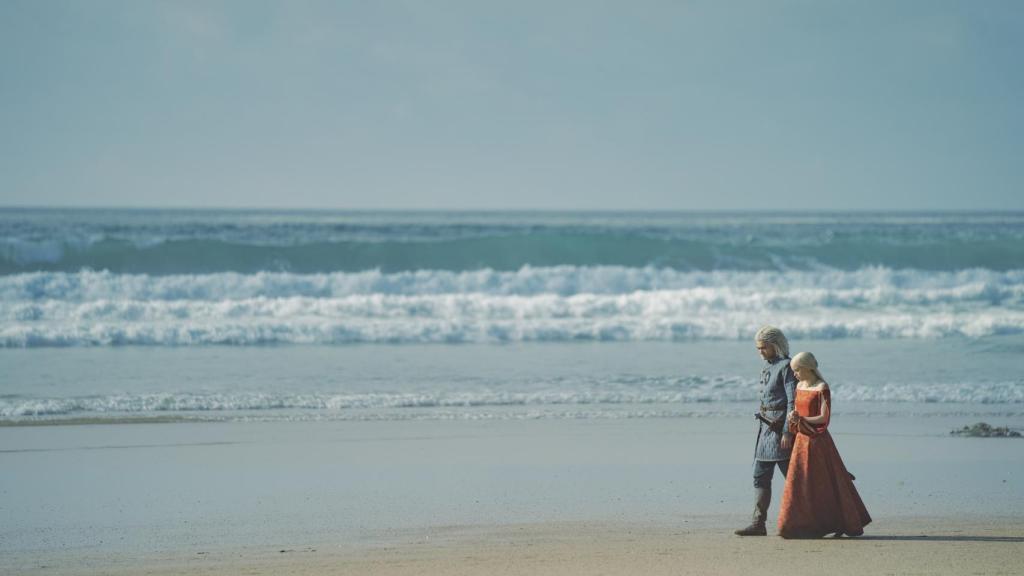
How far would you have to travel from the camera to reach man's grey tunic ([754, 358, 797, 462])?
543 cm

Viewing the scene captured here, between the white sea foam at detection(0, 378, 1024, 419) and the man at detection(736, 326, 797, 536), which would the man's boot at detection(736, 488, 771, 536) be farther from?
the white sea foam at detection(0, 378, 1024, 419)

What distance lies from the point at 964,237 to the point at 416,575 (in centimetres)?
3383

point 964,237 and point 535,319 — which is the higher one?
point 964,237

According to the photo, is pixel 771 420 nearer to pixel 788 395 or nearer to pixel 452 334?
pixel 788 395

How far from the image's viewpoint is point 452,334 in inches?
590

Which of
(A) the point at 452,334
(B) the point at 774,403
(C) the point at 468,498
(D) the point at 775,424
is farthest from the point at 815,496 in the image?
(A) the point at 452,334

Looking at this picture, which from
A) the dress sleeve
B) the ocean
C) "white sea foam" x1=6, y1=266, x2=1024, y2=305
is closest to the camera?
the dress sleeve

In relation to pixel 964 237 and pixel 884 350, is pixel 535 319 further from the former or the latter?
pixel 964 237

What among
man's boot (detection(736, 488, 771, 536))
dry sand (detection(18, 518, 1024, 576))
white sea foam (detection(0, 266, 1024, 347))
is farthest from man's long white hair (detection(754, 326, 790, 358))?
white sea foam (detection(0, 266, 1024, 347))

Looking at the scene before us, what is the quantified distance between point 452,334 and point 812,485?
9.91 metres

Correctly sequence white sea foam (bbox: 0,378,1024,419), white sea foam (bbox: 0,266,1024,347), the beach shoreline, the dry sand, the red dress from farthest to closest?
white sea foam (bbox: 0,266,1024,347) → white sea foam (bbox: 0,378,1024,419) → the red dress → the beach shoreline → the dry sand

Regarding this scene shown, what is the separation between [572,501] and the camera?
20.4 ft

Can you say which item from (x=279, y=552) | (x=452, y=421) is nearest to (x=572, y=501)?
(x=279, y=552)

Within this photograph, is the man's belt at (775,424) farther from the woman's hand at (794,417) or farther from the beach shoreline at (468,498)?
the beach shoreline at (468,498)
